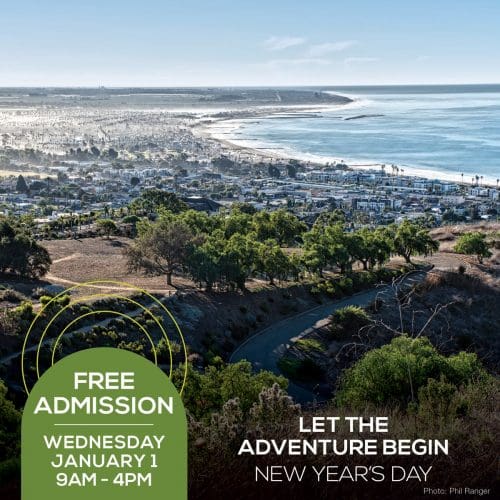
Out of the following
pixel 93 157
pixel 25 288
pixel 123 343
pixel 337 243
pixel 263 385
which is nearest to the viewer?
pixel 263 385

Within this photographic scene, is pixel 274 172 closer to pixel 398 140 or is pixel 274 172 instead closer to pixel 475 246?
pixel 398 140

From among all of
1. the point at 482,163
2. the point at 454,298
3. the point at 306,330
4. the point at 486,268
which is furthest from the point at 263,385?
the point at 482,163

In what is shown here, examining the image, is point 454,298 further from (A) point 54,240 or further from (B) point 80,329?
(A) point 54,240

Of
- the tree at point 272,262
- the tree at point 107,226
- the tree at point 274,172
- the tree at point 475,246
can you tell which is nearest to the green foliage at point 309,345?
the tree at point 272,262

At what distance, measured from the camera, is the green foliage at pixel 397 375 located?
16547 millimetres

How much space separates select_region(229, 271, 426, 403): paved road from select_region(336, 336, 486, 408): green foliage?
4.62 meters

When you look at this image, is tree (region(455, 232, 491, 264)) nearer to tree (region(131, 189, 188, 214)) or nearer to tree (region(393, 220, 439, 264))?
tree (region(393, 220, 439, 264))

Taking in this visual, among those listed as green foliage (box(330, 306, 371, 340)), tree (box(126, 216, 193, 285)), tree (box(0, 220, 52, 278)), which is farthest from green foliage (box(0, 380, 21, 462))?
green foliage (box(330, 306, 371, 340))

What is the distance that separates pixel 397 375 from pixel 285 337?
→ 12.1 meters

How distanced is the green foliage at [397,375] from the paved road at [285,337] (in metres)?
4.62

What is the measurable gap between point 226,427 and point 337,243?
27394mm

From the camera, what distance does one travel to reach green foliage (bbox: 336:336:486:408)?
54.3ft

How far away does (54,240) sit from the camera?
41.8m

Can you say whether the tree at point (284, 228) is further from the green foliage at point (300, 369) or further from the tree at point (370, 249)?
the green foliage at point (300, 369)
